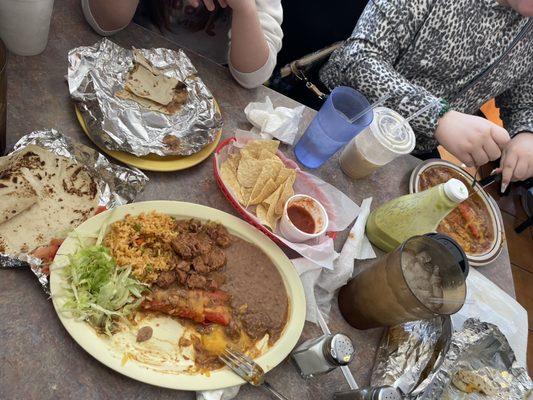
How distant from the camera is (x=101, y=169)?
3.73ft

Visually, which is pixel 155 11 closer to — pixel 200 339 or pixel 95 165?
pixel 95 165

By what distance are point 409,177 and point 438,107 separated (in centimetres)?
33

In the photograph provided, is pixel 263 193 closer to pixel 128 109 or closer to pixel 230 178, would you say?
pixel 230 178

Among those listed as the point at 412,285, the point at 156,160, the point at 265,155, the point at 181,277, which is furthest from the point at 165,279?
the point at 412,285

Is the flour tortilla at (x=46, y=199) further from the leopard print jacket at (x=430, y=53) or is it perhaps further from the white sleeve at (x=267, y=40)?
the leopard print jacket at (x=430, y=53)

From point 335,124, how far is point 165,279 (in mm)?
714

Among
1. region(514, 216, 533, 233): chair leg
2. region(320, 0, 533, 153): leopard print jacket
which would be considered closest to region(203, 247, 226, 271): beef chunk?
region(320, 0, 533, 153): leopard print jacket

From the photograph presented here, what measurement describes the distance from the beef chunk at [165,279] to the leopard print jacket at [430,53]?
1167mm

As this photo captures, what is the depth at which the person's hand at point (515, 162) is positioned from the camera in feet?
5.49

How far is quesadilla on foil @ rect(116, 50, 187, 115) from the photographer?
131cm

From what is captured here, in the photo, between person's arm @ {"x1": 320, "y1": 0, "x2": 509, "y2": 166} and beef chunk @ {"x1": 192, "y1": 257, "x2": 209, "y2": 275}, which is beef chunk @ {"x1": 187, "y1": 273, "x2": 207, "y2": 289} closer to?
beef chunk @ {"x1": 192, "y1": 257, "x2": 209, "y2": 275}

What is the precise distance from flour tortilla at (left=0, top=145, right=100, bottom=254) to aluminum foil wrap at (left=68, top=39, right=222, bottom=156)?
0.14m

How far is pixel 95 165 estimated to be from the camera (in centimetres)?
114

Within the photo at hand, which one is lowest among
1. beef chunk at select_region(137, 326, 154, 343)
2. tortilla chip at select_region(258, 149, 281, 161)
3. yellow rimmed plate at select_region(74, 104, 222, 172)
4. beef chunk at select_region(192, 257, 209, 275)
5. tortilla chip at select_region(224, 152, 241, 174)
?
beef chunk at select_region(137, 326, 154, 343)
